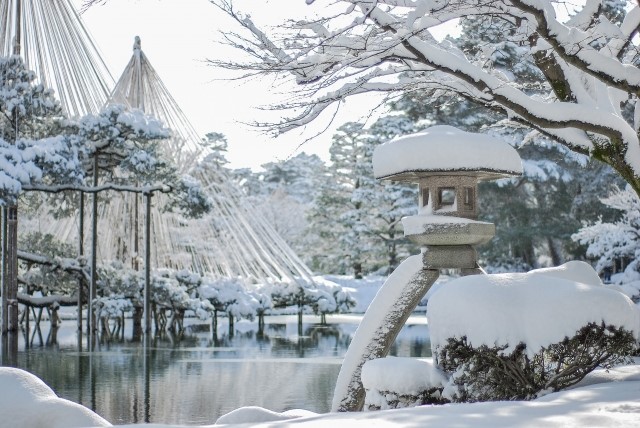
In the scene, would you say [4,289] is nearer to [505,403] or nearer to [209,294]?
[209,294]

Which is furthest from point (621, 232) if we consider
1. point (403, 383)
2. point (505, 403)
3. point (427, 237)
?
point (505, 403)

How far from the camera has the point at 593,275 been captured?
17.6ft

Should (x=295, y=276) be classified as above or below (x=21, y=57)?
below

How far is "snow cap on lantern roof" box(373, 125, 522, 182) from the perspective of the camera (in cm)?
616

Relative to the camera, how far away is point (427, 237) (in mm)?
6227

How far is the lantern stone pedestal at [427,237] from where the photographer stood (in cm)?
616

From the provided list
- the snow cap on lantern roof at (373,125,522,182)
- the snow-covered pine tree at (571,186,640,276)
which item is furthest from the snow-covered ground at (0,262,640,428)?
the snow-covered pine tree at (571,186,640,276)

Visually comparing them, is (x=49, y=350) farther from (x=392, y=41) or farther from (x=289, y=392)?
(x=392, y=41)

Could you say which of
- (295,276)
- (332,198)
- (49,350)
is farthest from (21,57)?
(332,198)

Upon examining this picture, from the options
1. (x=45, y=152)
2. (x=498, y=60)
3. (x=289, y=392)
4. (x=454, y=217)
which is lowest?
(x=289, y=392)

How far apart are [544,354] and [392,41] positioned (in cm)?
217

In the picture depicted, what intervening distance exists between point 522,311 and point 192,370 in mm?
6882

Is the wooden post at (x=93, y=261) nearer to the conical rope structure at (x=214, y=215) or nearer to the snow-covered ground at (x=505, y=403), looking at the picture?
the conical rope structure at (x=214, y=215)

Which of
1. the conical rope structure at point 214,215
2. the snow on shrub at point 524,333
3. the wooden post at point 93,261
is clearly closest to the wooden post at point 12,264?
the wooden post at point 93,261
